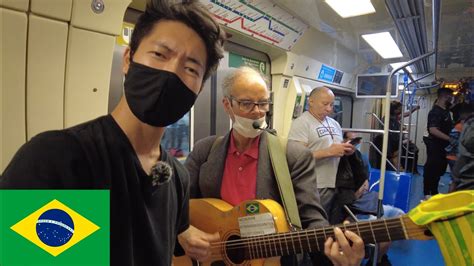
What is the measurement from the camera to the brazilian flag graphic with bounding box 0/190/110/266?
2.13 feet

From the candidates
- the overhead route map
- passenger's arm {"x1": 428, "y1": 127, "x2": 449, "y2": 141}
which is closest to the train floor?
passenger's arm {"x1": 428, "y1": 127, "x2": 449, "y2": 141}

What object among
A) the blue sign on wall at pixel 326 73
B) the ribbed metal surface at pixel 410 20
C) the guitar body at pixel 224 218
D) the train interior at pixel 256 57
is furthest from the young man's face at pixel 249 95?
the blue sign on wall at pixel 326 73

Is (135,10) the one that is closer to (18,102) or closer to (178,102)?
(18,102)

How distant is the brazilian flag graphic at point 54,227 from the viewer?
2.13 feet

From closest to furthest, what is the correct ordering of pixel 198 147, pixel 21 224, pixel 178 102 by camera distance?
pixel 21 224
pixel 178 102
pixel 198 147

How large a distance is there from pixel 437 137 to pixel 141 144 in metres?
5.50

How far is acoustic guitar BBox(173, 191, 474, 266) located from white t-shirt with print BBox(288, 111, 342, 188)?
4.25 feet

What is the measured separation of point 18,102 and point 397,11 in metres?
3.24

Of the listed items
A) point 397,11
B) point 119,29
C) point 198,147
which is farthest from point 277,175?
point 397,11

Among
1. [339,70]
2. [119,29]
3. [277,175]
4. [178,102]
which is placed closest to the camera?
[178,102]

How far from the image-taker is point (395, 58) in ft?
18.1

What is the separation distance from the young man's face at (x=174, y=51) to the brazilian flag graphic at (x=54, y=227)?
39cm

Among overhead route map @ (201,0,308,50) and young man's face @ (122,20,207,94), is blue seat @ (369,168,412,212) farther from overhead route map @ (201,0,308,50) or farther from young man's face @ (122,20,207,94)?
young man's face @ (122,20,207,94)

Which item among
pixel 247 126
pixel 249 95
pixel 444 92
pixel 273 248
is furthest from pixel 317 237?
pixel 444 92
